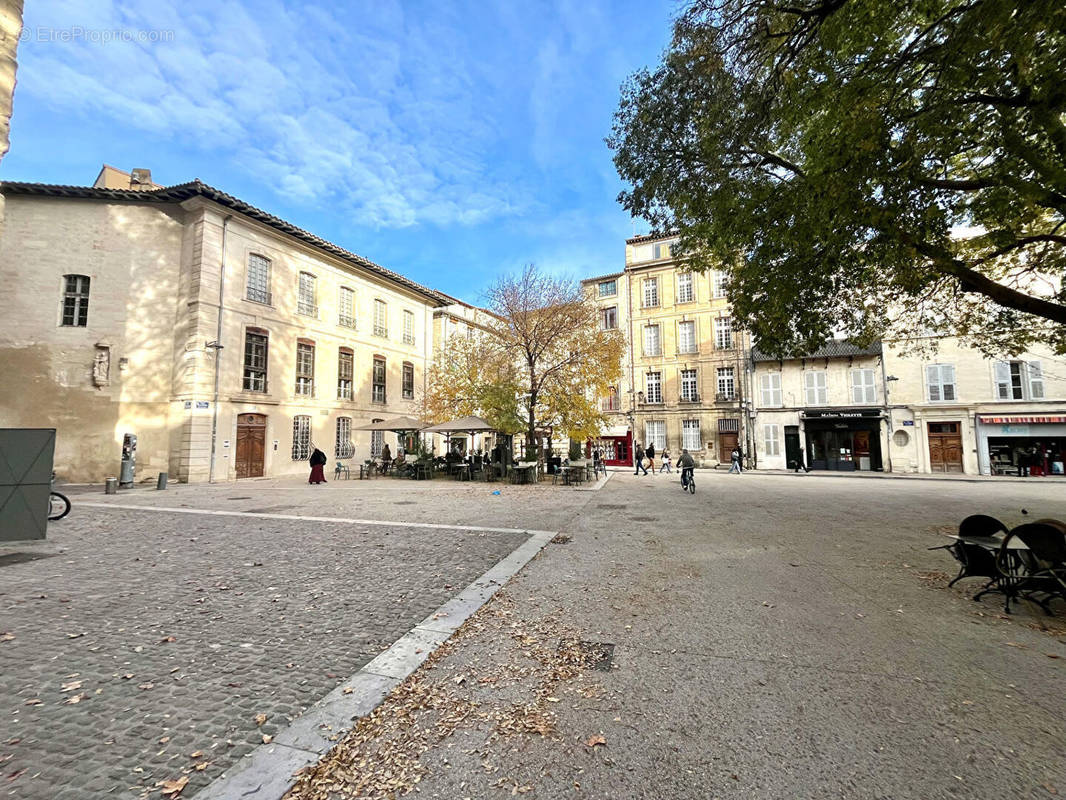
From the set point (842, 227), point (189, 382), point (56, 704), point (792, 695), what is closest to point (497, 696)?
point (792, 695)

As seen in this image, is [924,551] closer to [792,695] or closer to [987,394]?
[792,695]

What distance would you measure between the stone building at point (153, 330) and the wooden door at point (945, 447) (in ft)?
106

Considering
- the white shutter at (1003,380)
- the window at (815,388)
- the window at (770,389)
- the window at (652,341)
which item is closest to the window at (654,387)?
the window at (652,341)

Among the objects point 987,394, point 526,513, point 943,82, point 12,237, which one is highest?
point 12,237

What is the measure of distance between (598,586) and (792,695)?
244 centimetres

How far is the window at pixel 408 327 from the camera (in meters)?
28.0

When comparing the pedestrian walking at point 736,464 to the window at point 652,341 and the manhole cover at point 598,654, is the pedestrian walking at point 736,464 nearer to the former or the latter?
the window at point 652,341

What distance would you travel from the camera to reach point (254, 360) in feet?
63.7

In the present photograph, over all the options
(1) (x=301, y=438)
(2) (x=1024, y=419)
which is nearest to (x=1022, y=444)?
(2) (x=1024, y=419)

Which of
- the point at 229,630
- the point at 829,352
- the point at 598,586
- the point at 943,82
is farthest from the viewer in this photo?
the point at 829,352

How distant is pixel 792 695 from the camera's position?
287 cm

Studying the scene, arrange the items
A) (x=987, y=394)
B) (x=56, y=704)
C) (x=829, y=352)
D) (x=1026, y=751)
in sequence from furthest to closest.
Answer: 1. (x=829, y=352)
2. (x=987, y=394)
3. (x=56, y=704)
4. (x=1026, y=751)

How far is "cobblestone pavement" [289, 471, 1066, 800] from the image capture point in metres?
2.19

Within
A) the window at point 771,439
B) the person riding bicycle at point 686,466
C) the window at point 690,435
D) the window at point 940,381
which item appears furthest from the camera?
the window at point 690,435
